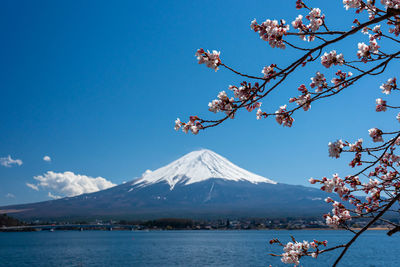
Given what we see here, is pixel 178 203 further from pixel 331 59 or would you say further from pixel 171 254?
pixel 331 59

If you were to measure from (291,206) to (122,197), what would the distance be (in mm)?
80352

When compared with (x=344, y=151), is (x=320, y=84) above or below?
above

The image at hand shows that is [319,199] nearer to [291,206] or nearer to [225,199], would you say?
[291,206]

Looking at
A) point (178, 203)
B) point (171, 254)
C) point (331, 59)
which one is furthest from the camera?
point (178, 203)

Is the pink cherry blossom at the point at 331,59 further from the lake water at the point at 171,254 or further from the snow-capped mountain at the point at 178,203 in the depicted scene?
the snow-capped mountain at the point at 178,203

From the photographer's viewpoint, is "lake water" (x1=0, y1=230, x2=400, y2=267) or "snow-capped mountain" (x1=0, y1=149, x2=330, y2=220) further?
"snow-capped mountain" (x1=0, y1=149, x2=330, y2=220)

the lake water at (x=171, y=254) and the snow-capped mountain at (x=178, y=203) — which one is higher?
the snow-capped mountain at (x=178, y=203)

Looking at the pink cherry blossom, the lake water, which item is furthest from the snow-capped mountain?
the pink cherry blossom

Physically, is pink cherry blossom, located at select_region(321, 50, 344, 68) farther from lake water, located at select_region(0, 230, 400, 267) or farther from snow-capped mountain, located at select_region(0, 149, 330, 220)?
snow-capped mountain, located at select_region(0, 149, 330, 220)

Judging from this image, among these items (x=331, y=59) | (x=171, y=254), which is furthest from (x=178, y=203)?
(x=331, y=59)

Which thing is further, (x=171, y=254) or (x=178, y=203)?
(x=178, y=203)

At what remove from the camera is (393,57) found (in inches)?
81.9

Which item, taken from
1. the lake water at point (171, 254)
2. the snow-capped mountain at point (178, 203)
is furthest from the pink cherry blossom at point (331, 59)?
the snow-capped mountain at point (178, 203)

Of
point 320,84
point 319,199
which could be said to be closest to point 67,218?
point 319,199
